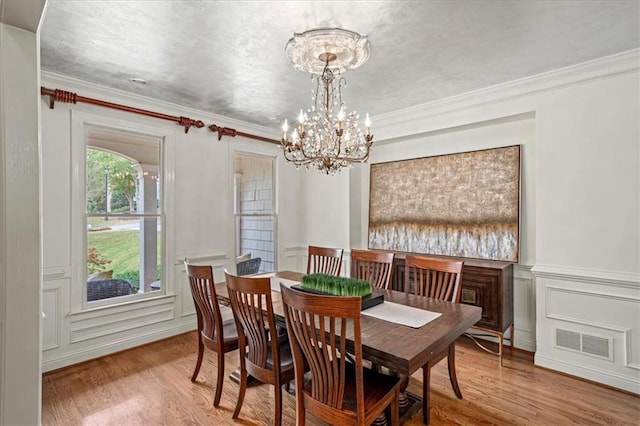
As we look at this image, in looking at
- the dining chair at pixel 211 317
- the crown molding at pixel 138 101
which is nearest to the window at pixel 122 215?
the crown molding at pixel 138 101

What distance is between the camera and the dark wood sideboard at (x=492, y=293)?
3.09 metres

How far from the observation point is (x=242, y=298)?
2090 millimetres

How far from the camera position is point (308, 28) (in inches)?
85.5

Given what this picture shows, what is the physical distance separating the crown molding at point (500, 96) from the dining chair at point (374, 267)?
166 centimetres

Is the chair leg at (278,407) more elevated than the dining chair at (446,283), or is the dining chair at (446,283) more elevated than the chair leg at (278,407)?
the dining chair at (446,283)

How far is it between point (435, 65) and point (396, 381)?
7.86 ft

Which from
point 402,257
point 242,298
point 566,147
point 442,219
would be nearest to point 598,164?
point 566,147

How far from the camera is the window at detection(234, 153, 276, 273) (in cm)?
453

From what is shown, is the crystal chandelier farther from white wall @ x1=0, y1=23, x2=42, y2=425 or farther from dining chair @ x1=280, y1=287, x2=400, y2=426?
white wall @ x1=0, y1=23, x2=42, y2=425

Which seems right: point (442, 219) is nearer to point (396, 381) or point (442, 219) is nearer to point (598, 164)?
point (598, 164)

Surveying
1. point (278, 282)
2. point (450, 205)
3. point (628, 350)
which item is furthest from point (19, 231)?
point (628, 350)

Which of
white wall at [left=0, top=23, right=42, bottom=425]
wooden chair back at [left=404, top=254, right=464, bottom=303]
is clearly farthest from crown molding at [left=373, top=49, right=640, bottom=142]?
white wall at [left=0, top=23, right=42, bottom=425]

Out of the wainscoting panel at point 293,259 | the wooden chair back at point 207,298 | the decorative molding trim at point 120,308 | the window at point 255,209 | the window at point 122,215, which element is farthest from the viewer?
the wainscoting panel at point 293,259

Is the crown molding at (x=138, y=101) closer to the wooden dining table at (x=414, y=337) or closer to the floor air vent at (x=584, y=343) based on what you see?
the wooden dining table at (x=414, y=337)
